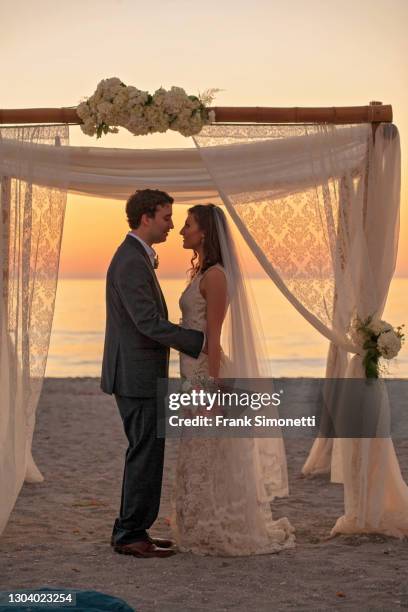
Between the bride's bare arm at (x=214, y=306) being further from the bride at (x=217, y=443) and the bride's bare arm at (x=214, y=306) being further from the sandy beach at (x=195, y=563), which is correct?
the sandy beach at (x=195, y=563)

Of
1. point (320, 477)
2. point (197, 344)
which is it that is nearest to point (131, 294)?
point (197, 344)

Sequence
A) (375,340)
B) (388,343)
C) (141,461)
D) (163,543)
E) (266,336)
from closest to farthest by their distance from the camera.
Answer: (141,461)
(163,543)
(388,343)
(375,340)
(266,336)

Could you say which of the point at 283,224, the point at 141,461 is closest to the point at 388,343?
the point at 283,224

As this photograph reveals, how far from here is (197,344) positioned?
16.1 feet

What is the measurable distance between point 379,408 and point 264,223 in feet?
4.16

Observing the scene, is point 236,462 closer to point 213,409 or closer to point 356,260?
point 213,409

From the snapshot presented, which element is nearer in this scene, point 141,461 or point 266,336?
point 141,461

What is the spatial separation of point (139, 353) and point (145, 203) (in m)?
0.79

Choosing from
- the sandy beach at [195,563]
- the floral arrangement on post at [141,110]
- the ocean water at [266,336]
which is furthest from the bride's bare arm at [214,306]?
the ocean water at [266,336]

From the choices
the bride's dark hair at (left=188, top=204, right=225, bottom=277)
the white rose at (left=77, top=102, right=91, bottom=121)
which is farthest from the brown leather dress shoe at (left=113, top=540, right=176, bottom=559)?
the white rose at (left=77, top=102, right=91, bottom=121)

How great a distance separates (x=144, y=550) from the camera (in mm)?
5035

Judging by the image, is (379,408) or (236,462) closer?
(236,462)

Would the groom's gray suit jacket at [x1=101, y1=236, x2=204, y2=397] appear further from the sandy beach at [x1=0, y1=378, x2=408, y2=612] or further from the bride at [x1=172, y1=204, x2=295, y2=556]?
the sandy beach at [x1=0, y1=378, x2=408, y2=612]

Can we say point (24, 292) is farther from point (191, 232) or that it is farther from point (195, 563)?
point (195, 563)
